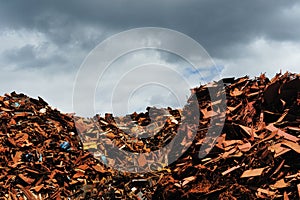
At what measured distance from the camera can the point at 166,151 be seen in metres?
5.93

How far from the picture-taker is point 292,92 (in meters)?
5.69

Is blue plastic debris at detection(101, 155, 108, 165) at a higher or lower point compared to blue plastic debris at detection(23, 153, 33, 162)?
lower

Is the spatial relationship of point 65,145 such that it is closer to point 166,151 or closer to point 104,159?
point 104,159

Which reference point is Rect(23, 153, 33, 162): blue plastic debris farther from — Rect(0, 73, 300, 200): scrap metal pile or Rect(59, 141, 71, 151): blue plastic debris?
Rect(59, 141, 71, 151): blue plastic debris

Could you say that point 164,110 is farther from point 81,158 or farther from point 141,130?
point 81,158

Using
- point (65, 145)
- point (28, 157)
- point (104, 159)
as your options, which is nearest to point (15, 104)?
point (28, 157)

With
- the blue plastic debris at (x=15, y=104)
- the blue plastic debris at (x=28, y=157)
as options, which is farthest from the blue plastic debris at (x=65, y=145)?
the blue plastic debris at (x=15, y=104)

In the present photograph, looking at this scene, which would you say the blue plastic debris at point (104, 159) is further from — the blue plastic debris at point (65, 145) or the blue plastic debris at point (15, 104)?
the blue plastic debris at point (15, 104)

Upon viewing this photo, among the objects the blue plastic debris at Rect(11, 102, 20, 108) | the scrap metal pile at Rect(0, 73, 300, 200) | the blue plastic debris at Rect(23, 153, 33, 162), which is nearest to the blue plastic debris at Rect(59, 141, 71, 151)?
the scrap metal pile at Rect(0, 73, 300, 200)

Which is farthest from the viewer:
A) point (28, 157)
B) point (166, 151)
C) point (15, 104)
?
point (15, 104)

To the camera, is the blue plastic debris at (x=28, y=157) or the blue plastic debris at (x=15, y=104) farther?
the blue plastic debris at (x=15, y=104)

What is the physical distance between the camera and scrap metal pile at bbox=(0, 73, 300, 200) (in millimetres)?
4898

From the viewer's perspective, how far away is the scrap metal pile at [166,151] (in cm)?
490

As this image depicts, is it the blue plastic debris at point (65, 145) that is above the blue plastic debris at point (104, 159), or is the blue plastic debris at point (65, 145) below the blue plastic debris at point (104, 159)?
above
